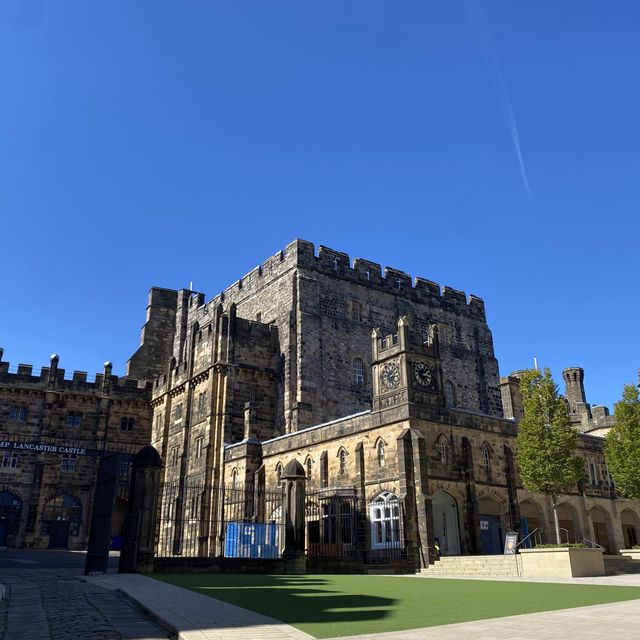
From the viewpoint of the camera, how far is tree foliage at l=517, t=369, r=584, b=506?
77.3ft

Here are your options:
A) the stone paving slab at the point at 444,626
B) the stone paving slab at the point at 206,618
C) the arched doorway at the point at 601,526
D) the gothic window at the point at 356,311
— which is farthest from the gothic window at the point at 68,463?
the stone paving slab at the point at 444,626

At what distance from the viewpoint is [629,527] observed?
32844mm

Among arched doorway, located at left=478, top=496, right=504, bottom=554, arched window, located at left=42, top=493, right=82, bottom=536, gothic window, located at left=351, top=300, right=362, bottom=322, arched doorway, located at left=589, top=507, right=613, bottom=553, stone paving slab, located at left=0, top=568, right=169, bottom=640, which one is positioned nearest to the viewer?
stone paving slab, located at left=0, top=568, right=169, bottom=640

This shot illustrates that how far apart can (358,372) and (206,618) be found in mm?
31225

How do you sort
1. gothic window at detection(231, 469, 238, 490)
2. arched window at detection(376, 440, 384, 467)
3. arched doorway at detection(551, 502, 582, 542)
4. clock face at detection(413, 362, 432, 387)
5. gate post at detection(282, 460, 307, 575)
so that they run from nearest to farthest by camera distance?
gate post at detection(282, 460, 307, 575), arched window at detection(376, 440, 384, 467), clock face at detection(413, 362, 432, 387), arched doorway at detection(551, 502, 582, 542), gothic window at detection(231, 469, 238, 490)

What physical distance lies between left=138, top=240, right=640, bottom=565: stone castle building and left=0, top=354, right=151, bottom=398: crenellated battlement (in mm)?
2087

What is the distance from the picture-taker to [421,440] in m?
23.2

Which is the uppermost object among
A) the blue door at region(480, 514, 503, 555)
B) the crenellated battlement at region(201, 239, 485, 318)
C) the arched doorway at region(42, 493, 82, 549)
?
the crenellated battlement at region(201, 239, 485, 318)

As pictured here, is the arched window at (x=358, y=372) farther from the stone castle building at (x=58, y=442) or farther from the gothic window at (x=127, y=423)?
the gothic window at (x=127, y=423)

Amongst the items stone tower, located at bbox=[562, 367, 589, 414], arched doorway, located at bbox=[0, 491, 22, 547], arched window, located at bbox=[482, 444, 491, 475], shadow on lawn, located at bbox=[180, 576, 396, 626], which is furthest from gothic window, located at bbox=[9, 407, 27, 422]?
stone tower, located at bbox=[562, 367, 589, 414]

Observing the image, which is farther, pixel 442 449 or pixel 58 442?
pixel 58 442

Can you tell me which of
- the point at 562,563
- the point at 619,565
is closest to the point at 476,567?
the point at 562,563

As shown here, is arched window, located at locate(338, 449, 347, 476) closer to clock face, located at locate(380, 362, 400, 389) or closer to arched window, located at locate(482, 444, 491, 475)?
clock face, located at locate(380, 362, 400, 389)

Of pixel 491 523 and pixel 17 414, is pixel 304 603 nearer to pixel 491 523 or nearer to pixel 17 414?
pixel 491 523
